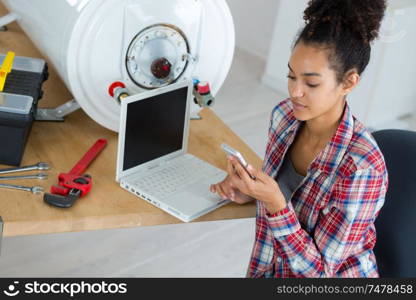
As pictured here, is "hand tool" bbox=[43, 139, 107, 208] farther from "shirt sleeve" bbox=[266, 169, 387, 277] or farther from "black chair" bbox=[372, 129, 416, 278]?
"black chair" bbox=[372, 129, 416, 278]

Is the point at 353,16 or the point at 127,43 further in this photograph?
the point at 127,43

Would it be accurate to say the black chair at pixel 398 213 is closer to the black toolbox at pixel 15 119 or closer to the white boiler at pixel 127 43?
the white boiler at pixel 127 43

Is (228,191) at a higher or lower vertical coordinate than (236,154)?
lower

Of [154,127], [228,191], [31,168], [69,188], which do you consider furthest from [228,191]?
[31,168]

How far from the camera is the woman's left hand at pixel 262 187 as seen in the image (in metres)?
1.33

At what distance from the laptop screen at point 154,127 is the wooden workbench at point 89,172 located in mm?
81

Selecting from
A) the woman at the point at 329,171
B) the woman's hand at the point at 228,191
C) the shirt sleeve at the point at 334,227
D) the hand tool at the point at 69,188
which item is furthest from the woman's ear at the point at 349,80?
the hand tool at the point at 69,188

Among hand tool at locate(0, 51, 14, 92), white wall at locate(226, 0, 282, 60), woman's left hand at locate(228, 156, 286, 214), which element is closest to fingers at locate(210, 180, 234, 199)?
woman's left hand at locate(228, 156, 286, 214)

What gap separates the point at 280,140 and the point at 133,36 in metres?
0.44

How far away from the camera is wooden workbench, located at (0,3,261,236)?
1333 mm

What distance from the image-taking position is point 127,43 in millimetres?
1562

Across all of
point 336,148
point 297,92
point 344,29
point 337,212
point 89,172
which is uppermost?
point 344,29

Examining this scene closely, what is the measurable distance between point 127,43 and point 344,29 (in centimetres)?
54

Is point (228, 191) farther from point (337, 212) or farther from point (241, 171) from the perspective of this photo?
point (337, 212)
